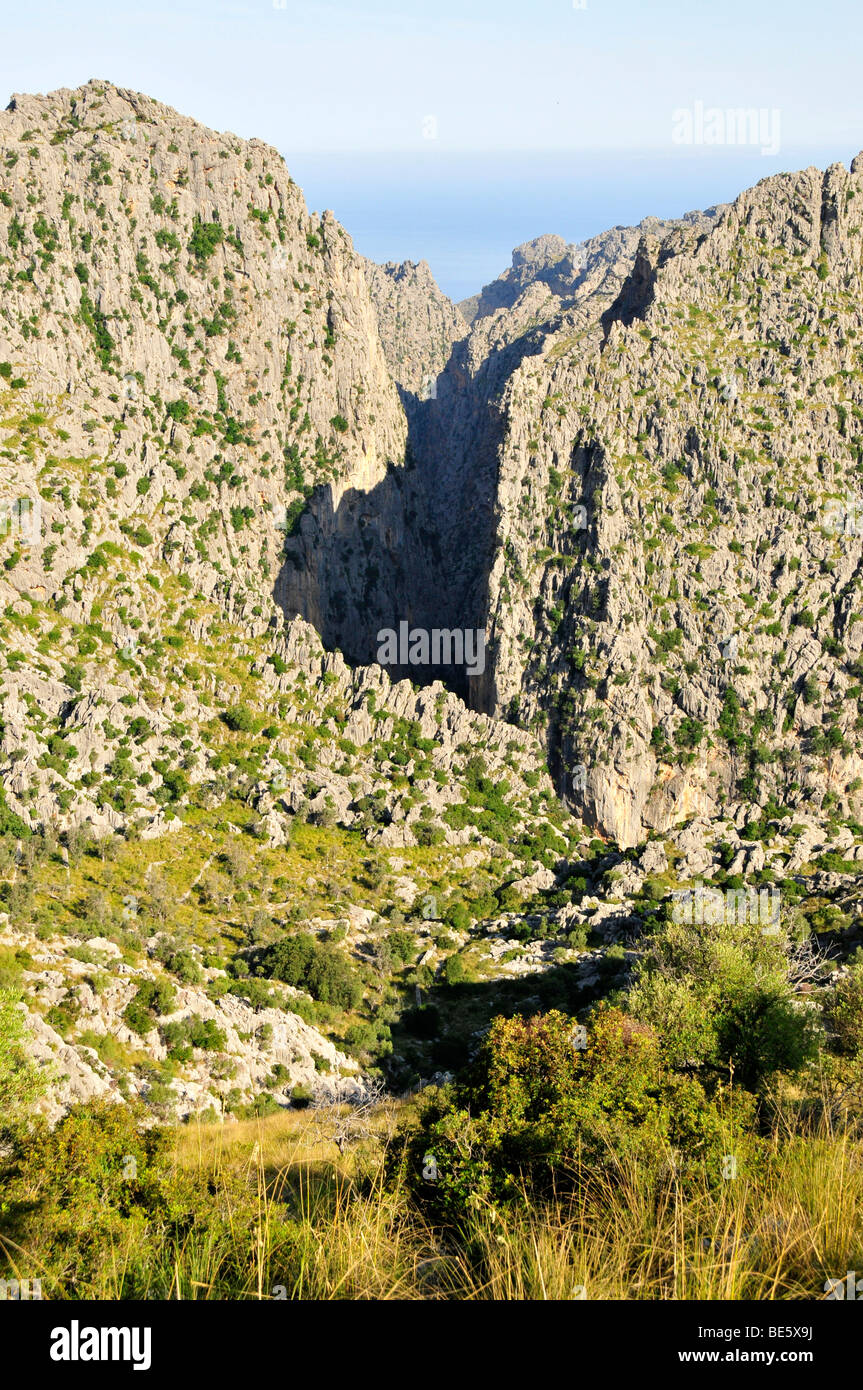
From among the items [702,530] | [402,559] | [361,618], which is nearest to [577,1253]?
[702,530]

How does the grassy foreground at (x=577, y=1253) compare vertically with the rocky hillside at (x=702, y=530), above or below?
below

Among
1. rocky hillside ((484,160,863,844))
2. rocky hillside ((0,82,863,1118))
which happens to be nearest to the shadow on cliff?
rocky hillside ((0,82,863,1118))

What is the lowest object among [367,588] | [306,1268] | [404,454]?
[306,1268]

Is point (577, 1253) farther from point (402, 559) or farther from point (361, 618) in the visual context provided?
point (402, 559)

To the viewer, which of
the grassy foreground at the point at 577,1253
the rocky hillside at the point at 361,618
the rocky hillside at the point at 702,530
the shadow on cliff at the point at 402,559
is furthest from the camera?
the shadow on cliff at the point at 402,559

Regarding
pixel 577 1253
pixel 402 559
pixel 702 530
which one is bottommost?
pixel 577 1253

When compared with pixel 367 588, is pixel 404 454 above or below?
above

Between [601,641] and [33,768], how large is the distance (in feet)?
198

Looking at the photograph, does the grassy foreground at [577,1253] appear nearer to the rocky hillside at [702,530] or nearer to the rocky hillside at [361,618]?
the rocky hillside at [361,618]

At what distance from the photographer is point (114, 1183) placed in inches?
Answer: 712

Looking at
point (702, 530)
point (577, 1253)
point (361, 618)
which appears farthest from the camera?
point (361, 618)

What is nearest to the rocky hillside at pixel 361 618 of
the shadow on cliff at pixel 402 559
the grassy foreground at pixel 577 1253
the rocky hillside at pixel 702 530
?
the rocky hillside at pixel 702 530

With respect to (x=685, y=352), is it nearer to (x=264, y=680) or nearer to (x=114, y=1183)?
(x=264, y=680)
